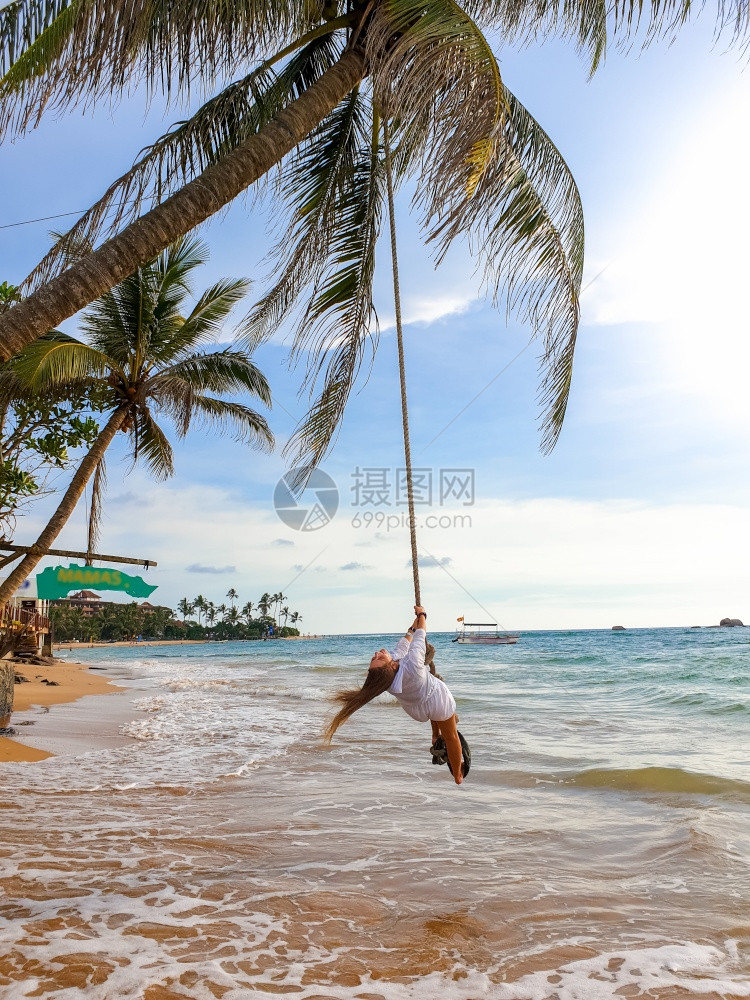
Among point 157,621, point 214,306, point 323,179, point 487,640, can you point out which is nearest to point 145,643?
point 157,621

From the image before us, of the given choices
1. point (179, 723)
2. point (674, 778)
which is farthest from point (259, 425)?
point (674, 778)

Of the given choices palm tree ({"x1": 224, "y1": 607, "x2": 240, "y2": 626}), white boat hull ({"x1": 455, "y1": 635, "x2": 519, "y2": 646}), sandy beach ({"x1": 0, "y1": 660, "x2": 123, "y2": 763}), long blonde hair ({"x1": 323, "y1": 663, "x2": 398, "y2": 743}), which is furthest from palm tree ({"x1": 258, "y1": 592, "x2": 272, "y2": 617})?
long blonde hair ({"x1": 323, "y1": 663, "x2": 398, "y2": 743})

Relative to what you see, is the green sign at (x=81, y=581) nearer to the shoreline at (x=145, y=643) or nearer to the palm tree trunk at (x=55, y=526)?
the palm tree trunk at (x=55, y=526)

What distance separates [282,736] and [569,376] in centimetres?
654

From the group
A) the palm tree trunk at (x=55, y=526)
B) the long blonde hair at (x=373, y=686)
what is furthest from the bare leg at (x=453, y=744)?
the palm tree trunk at (x=55, y=526)

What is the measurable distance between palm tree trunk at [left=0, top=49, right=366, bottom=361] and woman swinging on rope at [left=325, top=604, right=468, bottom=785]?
2.54 m

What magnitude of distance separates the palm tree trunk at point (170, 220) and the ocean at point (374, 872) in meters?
2.75

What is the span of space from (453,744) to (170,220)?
352 cm

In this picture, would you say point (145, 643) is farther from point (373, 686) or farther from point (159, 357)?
point (373, 686)

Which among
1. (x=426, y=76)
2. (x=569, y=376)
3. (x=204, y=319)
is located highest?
(x=204, y=319)

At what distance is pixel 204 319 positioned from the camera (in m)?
12.2

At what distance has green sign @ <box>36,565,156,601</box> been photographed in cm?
1034

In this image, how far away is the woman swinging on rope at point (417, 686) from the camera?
426 centimetres

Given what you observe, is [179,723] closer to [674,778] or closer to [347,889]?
[674,778]
